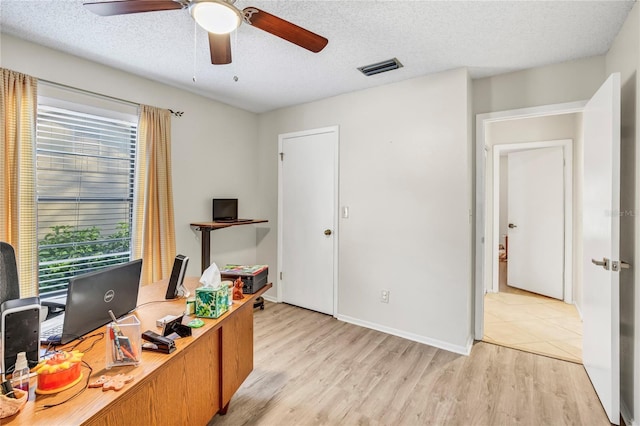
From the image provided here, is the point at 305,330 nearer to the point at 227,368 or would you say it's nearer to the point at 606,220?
the point at 227,368

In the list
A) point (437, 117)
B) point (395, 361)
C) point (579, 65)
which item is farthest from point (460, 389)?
point (579, 65)

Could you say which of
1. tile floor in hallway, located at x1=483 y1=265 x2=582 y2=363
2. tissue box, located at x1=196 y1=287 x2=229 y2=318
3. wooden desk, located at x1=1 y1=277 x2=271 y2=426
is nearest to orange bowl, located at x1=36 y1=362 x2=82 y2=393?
wooden desk, located at x1=1 y1=277 x2=271 y2=426

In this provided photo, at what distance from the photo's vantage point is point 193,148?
350 cm

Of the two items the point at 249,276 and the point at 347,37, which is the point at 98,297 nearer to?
the point at 249,276

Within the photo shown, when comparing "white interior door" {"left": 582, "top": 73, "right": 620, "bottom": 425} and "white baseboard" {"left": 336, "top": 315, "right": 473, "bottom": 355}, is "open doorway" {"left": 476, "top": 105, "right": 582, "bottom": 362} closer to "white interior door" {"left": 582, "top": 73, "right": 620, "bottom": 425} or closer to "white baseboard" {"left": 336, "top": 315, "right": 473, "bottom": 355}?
"white baseboard" {"left": 336, "top": 315, "right": 473, "bottom": 355}

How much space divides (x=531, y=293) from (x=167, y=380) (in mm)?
4861

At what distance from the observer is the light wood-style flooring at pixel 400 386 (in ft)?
6.47

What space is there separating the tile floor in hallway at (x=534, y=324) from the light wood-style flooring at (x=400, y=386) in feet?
0.65

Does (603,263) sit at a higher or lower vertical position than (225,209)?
lower

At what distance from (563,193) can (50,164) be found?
5680 mm

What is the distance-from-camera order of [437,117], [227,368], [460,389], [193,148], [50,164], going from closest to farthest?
[227,368] → [460,389] → [50,164] → [437,117] → [193,148]

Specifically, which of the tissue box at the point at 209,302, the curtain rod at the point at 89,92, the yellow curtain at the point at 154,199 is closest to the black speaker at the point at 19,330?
the tissue box at the point at 209,302

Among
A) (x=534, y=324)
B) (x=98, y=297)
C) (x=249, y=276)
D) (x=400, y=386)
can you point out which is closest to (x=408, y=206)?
(x=400, y=386)

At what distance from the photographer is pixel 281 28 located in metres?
1.60
